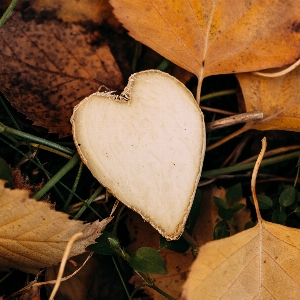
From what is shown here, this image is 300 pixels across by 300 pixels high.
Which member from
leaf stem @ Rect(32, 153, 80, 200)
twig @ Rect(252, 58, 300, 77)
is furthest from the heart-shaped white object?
twig @ Rect(252, 58, 300, 77)

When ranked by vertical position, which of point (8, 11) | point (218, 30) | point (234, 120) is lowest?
point (234, 120)

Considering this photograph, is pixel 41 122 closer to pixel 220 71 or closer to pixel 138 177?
pixel 138 177

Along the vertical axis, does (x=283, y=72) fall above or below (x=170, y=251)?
above

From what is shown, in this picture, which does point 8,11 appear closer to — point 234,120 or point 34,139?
point 34,139

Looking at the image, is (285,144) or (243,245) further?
(285,144)

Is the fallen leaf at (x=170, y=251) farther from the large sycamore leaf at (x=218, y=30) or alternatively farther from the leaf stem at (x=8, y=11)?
the leaf stem at (x=8, y=11)

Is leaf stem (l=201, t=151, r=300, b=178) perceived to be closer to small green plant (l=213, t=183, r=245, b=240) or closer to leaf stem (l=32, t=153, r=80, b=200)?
small green plant (l=213, t=183, r=245, b=240)

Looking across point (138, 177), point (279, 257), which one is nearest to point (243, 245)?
point (279, 257)

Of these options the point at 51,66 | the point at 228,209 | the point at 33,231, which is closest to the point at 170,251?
the point at 228,209
